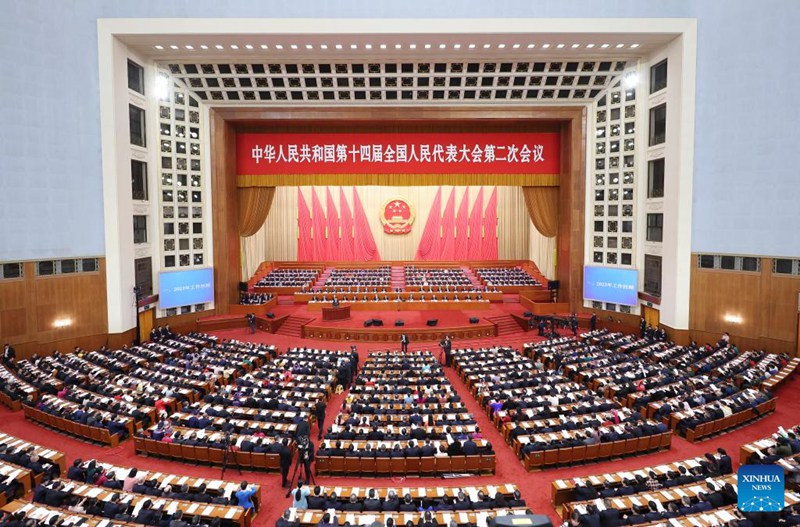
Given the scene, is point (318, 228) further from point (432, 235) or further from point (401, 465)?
point (401, 465)

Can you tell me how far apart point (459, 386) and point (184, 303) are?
1457 centimetres

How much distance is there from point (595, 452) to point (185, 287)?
19480mm

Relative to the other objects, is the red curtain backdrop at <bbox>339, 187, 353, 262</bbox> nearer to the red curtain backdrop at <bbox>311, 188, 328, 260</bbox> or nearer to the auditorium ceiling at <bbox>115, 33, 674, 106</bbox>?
the red curtain backdrop at <bbox>311, 188, 328, 260</bbox>

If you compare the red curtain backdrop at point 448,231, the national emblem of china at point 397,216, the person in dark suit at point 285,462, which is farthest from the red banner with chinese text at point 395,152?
the person in dark suit at point 285,462

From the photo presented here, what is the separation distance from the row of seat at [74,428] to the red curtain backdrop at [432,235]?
27.2m

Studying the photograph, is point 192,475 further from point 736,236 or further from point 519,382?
point 736,236

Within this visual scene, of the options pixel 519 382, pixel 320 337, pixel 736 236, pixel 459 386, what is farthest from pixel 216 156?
pixel 736 236

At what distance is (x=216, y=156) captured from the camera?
78.1 feet

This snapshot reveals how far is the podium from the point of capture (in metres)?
22.7

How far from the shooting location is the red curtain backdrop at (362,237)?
35969 millimetres

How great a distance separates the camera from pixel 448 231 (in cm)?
3603

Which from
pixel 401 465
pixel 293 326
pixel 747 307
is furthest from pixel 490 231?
pixel 401 465

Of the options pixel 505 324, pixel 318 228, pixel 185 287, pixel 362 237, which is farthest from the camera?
pixel 362 237

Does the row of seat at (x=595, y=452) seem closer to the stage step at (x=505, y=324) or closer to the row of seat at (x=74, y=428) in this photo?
the row of seat at (x=74, y=428)
